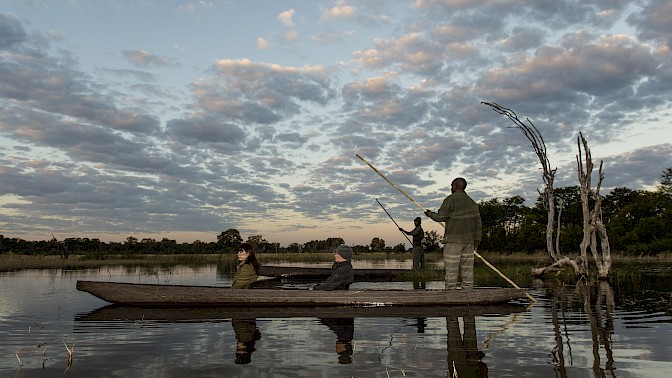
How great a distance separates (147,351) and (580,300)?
10.1 meters

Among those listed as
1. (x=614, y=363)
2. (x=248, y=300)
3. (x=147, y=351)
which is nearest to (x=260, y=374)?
(x=147, y=351)

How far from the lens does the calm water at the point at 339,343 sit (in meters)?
5.50

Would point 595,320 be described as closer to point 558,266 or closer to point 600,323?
point 600,323

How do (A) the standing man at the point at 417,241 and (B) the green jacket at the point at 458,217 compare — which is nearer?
(B) the green jacket at the point at 458,217

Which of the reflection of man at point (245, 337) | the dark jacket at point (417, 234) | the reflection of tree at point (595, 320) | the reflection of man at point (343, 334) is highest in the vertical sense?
the dark jacket at point (417, 234)

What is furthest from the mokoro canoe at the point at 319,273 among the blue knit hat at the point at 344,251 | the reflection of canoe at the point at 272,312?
the reflection of canoe at the point at 272,312

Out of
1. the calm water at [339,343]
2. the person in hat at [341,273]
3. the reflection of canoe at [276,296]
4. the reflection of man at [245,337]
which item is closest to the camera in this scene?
the calm water at [339,343]

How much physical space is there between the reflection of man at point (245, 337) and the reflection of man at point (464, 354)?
237cm

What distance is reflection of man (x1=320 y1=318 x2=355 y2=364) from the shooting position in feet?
20.1

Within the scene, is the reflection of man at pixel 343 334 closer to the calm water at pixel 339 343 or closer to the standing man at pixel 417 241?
the calm water at pixel 339 343

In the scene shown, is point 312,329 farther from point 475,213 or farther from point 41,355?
point 475,213

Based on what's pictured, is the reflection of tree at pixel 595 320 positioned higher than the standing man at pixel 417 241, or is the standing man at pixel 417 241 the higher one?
the standing man at pixel 417 241

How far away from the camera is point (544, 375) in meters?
5.23

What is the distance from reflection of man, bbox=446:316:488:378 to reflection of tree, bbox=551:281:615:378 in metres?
0.83
